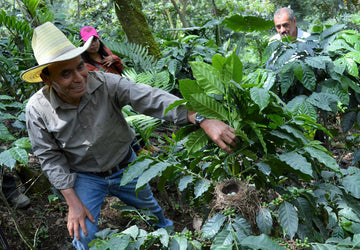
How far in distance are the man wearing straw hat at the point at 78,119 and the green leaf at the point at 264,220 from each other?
2.69ft

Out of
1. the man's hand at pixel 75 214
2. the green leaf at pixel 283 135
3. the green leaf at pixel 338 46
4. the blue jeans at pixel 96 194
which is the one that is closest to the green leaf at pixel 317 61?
the green leaf at pixel 338 46

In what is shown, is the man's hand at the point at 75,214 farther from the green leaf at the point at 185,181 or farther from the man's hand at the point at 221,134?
the man's hand at the point at 221,134

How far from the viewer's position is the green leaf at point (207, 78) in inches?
63.0

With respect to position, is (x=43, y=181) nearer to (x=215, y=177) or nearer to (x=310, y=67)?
(x=215, y=177)

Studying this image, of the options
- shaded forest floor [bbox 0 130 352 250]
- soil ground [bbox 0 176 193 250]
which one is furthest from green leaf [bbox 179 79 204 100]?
soil ground [bbox 0 176 193 250]

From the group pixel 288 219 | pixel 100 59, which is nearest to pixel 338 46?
pixel 288 219

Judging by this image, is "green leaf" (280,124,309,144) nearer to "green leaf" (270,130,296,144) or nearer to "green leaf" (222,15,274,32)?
"green leaf" (270,130,296,144)

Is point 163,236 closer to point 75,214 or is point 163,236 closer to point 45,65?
point 75,214

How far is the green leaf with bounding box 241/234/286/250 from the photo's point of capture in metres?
1.43

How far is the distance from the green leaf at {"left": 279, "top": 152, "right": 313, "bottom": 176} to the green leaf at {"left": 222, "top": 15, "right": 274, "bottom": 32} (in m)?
0.94

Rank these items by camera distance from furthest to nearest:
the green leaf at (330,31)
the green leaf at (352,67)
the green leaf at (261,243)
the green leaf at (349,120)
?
the green leaf at (349,120) < the green leaf at (330,31) < the green leaf at (352,67) < the green leaf at (261,243)

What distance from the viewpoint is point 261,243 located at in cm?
145

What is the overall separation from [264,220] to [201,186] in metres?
0.34

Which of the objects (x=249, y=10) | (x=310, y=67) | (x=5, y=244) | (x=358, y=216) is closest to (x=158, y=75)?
(x=310, y=67)
